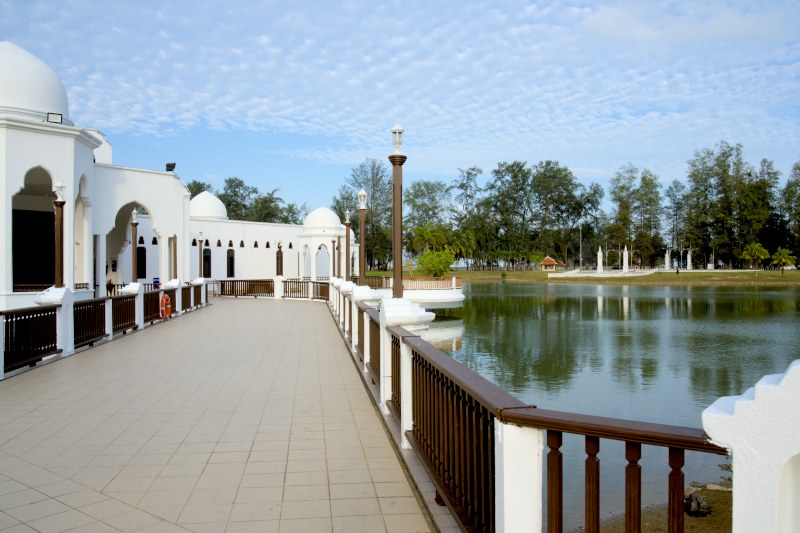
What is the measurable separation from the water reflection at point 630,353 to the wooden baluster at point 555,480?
820 cm

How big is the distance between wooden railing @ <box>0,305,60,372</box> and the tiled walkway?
0.33m

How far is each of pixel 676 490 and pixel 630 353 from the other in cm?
1568

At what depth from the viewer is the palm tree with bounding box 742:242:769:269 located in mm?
64625

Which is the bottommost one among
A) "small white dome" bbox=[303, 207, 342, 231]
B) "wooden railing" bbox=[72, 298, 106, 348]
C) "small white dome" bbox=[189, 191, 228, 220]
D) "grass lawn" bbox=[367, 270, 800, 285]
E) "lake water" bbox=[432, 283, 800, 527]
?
"lake water" bbox=[432, 283, 800, 527]

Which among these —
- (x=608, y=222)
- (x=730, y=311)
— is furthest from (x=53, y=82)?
(x=608, y=222)

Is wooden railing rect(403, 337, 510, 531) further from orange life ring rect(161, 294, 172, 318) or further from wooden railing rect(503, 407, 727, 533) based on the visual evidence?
orange life ring rect(161, 294, 172, 318)

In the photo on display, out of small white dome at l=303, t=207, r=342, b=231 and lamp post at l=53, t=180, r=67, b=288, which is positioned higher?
small white dome at l=303, t=207, r=342, b=231

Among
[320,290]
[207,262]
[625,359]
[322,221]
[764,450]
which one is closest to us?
[764,450]

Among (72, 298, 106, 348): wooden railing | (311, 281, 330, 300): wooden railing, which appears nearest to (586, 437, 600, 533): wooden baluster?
(72, 298, 106, 348): wooden railing

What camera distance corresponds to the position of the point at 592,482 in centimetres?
223

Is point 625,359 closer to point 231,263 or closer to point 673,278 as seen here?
point 231,263

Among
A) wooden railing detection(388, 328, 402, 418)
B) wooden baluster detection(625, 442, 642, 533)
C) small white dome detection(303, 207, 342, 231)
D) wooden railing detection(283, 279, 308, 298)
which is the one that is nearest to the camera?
wooden baluster detection(625, 442, 642, 533)

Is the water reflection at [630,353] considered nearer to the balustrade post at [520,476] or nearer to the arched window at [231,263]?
the balustrade post at [520,476]

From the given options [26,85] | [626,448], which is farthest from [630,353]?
[26,85]
